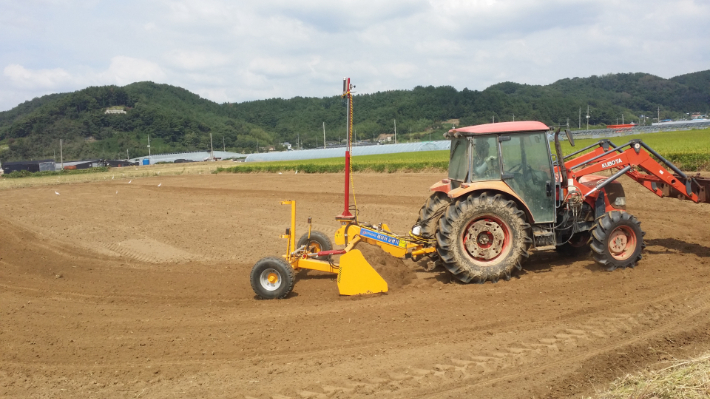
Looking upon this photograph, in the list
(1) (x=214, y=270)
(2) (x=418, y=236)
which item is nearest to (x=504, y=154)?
(2) (x=418, y=236)

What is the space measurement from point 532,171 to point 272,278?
397 centimetres

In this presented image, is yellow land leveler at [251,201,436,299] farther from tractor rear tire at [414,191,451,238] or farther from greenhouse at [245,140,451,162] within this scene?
greenhouse at [245,140,451,162]

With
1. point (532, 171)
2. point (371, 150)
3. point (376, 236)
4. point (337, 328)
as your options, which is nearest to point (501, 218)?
point (532, 171)

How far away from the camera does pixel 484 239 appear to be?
297 inches

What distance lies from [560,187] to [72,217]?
1419 cm

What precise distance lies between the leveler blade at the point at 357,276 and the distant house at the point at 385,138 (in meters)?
69.2

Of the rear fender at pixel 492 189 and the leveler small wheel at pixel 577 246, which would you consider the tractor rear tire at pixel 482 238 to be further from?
the leveler small wheel at pixel 577 246

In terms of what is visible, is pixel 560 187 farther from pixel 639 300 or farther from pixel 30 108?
pixel 30 108

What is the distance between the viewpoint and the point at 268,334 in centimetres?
599

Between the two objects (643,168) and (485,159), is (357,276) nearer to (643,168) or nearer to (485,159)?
(485,159)

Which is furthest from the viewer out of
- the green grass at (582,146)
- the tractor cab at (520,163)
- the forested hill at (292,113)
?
the forested hill at (292,113)

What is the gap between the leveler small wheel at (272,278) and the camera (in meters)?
7.42

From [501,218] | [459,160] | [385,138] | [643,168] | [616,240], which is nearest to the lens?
[501,218]

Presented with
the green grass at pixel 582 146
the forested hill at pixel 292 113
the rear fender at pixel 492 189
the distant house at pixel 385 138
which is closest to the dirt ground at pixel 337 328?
the rear fender at pixel 492 189
